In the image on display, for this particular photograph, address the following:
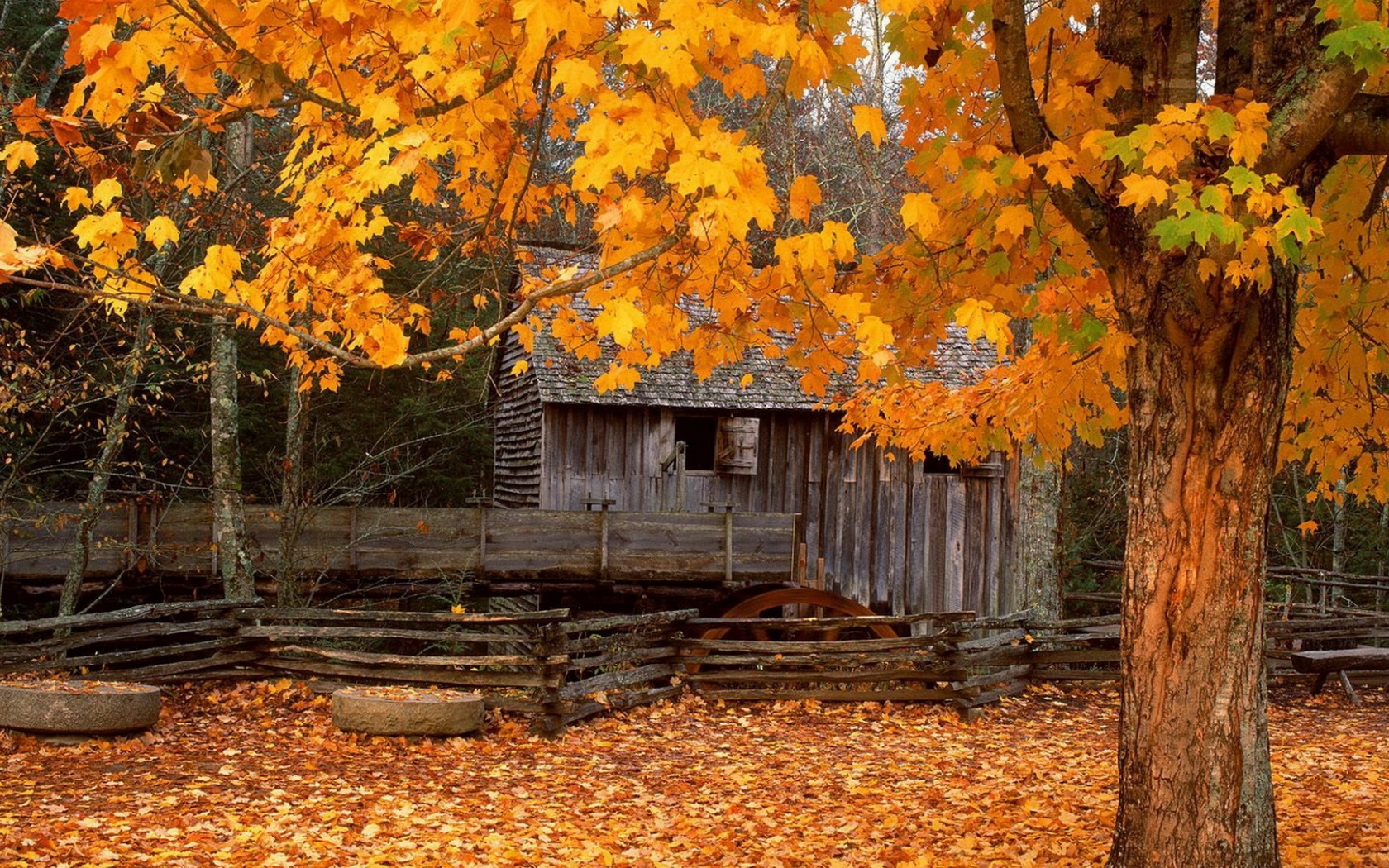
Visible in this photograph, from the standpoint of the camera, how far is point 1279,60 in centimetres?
507

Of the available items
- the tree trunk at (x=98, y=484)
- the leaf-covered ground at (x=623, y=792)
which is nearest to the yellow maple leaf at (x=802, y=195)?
the leaf-covered ground at (x=623, y=792)

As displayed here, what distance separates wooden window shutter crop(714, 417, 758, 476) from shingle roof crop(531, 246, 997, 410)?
0.71ft

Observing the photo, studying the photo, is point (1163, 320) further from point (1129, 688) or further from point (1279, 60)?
point (1129, 688)

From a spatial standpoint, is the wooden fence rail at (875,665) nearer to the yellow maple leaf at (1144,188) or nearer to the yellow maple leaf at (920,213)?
the yellow maple leaf at (920,213)

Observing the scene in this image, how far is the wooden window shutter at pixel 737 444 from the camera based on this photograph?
16156mm

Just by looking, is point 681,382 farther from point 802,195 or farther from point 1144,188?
point 1144,188

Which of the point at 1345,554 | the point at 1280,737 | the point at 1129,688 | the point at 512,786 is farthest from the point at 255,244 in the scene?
the point at 1345,554

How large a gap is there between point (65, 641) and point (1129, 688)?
9.15 meters

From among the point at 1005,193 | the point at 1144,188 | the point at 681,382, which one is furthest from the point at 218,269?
the point at 681,382

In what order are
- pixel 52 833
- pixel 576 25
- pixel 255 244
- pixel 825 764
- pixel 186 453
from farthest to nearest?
pixel 186 453, pixel 255 244, pixel 825 764, pixel 52 833, pixel 576 25

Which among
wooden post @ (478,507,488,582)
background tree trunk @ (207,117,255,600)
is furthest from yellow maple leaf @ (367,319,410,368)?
wooden post @ (478,507,488,582)

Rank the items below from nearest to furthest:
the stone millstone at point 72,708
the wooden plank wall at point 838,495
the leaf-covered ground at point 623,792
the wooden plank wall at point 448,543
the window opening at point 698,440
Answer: the leaf-covered ground at point 623,792, the stone millstone at point 72,708, the wooden plank wall at point 448,543, the wooden plank wall at point 838,495, the window opening at point 698,440

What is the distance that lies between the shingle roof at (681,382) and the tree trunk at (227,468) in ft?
14.0

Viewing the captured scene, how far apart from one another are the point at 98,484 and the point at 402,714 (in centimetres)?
450
